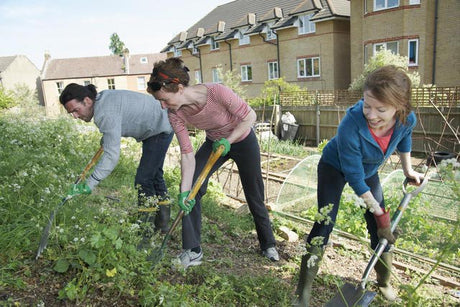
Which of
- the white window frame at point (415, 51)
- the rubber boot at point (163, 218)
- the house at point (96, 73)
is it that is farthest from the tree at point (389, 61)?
the house at point (96, 73)

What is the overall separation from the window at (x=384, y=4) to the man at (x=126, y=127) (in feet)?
48.8

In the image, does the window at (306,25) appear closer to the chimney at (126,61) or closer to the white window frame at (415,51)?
the white window frame at (415,51)

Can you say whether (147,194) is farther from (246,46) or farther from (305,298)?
(246,46)

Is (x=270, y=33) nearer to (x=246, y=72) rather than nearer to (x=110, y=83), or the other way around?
(x=246, y=72)

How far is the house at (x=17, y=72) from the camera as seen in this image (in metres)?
38.5

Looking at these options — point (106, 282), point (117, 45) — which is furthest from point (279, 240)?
point (117, 45)

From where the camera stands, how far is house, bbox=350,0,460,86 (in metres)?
14.4

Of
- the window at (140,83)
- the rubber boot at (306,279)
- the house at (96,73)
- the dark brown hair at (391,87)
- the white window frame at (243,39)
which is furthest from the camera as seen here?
the window at (140,83)

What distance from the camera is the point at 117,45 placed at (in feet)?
215

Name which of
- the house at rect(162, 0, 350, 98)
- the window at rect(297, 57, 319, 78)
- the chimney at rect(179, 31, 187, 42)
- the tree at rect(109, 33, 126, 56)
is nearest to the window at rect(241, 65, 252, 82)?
the house at rect(162, 0, 350, 98)

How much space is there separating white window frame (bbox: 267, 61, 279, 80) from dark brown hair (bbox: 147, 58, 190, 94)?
20.4 metres

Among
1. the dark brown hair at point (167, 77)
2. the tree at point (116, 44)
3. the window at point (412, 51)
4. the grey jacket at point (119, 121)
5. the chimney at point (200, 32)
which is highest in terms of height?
the tree at point (116, 44)

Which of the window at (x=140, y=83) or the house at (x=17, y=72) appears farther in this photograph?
the window at (x=140, y=83)

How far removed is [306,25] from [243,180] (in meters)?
18.7
